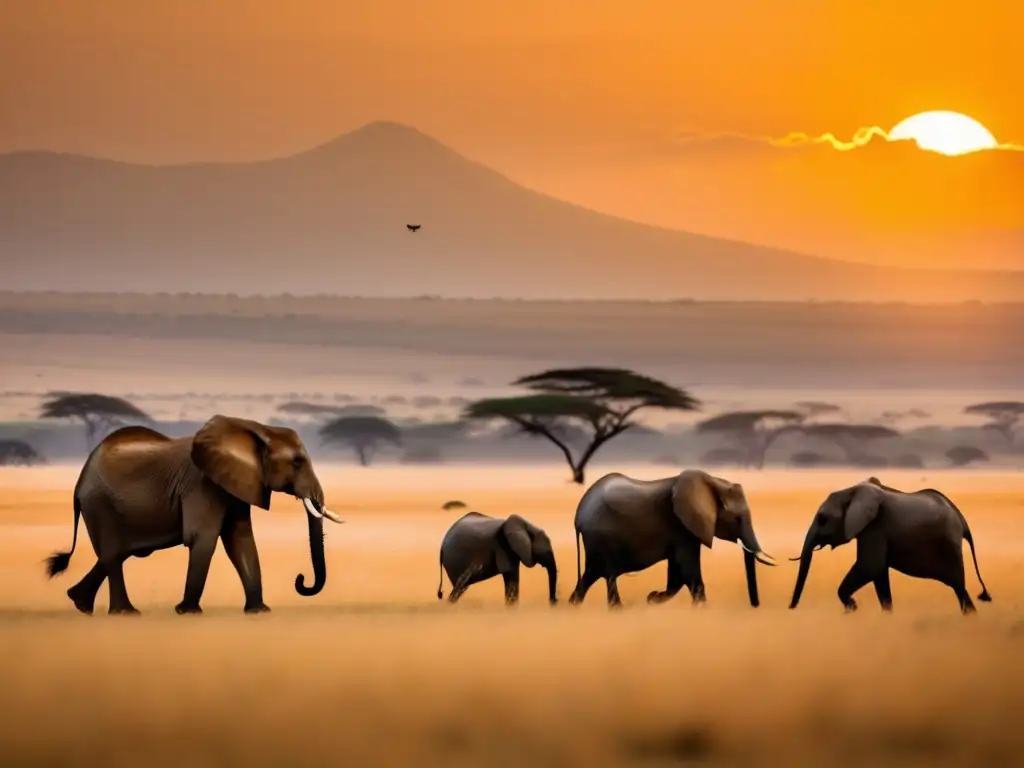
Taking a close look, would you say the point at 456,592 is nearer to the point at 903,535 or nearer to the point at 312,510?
the point at 312,510

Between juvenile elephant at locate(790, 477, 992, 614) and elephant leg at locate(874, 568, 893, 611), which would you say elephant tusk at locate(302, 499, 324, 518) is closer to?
juvenile elephant at locate(790, 477, 992, 614)

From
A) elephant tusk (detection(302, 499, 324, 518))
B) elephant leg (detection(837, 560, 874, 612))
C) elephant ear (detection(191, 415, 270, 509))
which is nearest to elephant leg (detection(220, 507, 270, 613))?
elephant ear (detection(191, 415, 270, 509))

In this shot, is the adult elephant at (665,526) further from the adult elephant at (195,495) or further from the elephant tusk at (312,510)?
the adult elephant at (195,495)

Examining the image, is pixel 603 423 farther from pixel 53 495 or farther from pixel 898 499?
pixel 898 499

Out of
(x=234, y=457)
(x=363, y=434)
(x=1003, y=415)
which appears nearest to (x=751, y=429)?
(x=1003, y=415)

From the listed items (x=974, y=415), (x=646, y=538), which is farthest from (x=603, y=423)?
(x=646, y=538)

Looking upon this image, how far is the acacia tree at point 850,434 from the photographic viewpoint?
110m

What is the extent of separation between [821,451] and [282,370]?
4422 cm

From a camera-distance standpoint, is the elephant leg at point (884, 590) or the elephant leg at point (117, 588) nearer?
the elephant leg at point (117, 588)

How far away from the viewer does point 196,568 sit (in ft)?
76.4

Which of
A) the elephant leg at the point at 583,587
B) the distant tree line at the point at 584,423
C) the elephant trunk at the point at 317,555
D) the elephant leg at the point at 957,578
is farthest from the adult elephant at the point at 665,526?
the distant tree line at the point at 584,423

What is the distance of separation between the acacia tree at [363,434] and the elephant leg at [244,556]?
251ft

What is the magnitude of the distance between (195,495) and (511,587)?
177 inches

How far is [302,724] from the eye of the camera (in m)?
16.5
